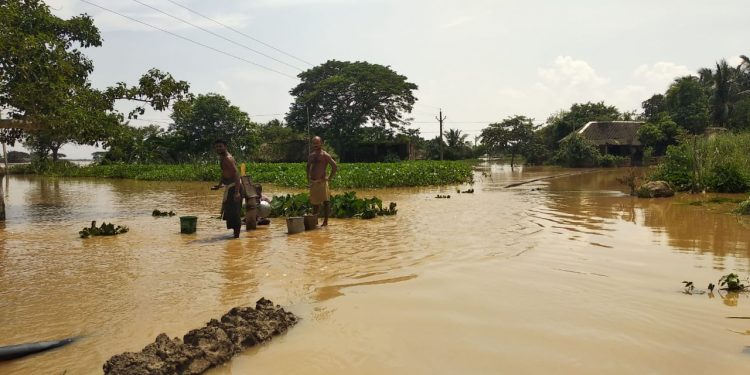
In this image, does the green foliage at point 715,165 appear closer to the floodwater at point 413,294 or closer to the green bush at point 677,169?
the green bush at point 677,169

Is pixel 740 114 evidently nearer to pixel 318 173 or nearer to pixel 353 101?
pixel 353 101

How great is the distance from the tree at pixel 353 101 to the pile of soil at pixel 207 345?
39.6 metres

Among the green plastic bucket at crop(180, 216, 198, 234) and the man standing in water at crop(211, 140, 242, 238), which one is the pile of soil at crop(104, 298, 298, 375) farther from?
the green plastic bucket at crop(180, 216, 198, 234)

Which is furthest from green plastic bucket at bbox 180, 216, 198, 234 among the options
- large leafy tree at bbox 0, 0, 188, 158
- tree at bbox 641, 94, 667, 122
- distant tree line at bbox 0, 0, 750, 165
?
tree at bbox 641, 94, 667, 122

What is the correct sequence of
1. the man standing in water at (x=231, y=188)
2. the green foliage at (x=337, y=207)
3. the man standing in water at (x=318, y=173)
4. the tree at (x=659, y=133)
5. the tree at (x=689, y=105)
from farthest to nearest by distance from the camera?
the tree at (x=689, y=105), the tree at (x=659, y=133), the green foliage at (x=337, y=207), the man standing in water at (x=318, y=173), the man standing in water at (x=231, y=188)

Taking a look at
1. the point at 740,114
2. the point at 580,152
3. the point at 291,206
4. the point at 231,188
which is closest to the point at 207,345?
the point at 231,188

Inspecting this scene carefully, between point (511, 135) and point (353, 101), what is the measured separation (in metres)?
14.3

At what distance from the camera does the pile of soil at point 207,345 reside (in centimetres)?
325

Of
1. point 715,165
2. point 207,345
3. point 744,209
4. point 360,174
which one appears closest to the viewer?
point 207,345

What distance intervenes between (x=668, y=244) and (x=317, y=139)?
6.15m

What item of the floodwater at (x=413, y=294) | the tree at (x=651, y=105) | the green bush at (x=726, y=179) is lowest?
the floodwater at (x=413, y=294)

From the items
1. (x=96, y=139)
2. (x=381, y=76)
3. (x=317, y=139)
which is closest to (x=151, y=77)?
(x=96, y=139)

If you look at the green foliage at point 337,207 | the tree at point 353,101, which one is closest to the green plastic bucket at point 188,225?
the green foliage at point 337,207

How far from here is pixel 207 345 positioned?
3574 mm
